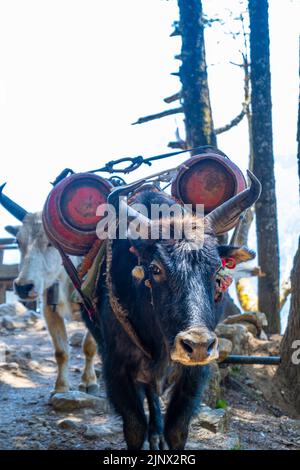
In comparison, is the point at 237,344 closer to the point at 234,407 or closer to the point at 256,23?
the point at 234,407

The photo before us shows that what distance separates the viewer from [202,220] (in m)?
3.23

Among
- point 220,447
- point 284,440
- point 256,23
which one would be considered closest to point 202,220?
point 220,447

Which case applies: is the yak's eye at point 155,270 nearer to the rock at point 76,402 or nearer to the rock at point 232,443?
the rock at point 232,443

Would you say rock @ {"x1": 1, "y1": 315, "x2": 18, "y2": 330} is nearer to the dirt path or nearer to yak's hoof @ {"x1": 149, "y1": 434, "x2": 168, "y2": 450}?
the dirt path

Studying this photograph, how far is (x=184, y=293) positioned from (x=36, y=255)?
2.78m

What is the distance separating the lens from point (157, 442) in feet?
12.6

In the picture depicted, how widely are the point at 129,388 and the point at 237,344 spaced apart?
108 inches

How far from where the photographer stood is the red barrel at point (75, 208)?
146 inches

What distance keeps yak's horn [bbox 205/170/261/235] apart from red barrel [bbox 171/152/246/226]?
1.24ft

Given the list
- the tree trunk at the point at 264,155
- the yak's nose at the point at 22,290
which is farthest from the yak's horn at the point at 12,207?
the tree trunk at the point at 264,155

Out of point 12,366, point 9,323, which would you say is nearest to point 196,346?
point 12,366

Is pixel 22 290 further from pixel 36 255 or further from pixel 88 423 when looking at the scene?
pixel 88 423

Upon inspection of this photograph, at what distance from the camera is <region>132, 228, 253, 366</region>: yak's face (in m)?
2.63

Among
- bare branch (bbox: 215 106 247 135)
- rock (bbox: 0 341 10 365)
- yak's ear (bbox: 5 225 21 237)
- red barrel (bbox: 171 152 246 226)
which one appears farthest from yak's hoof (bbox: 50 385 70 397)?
bare branch (bbox: 215 106 247 135)
